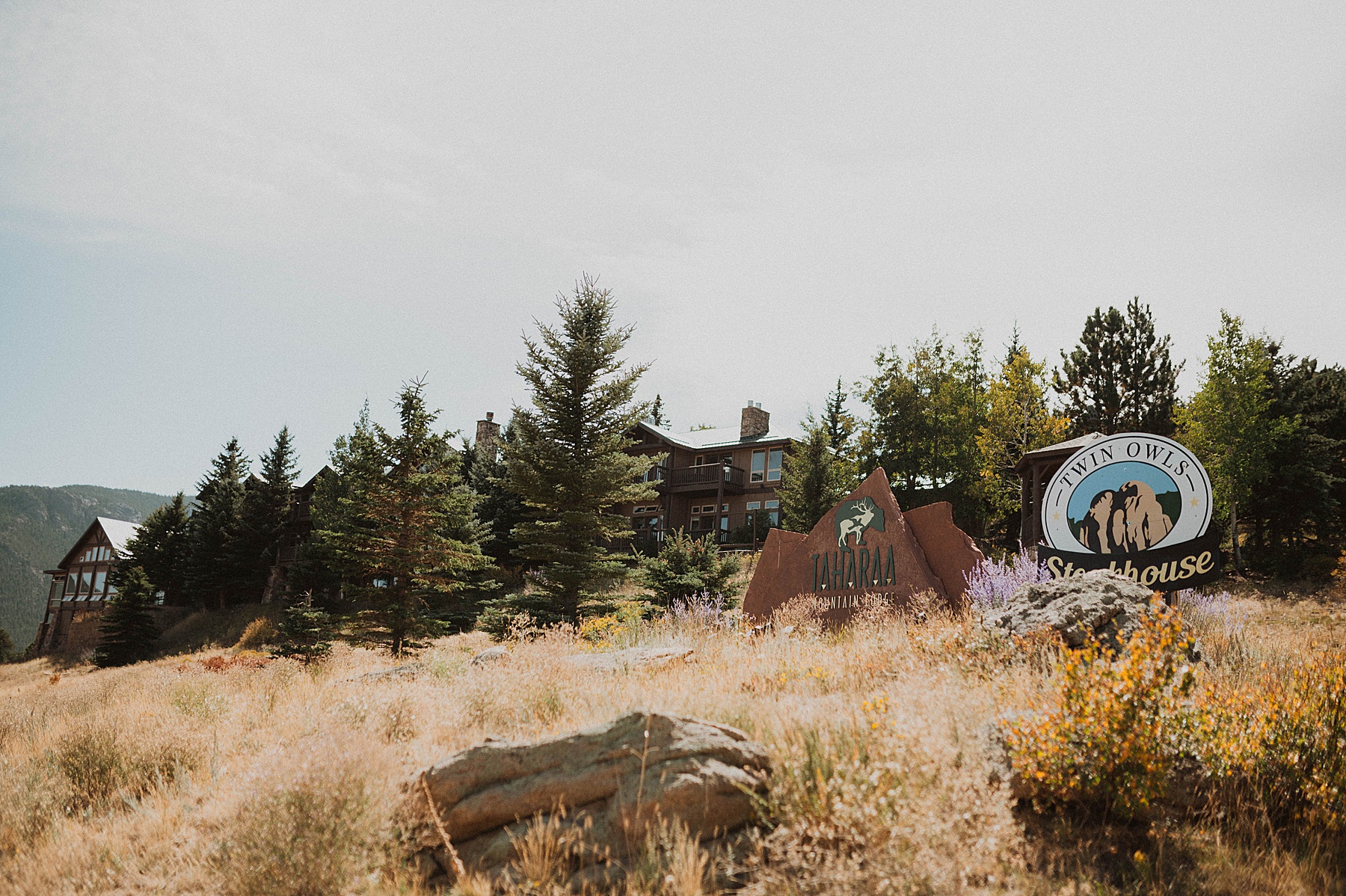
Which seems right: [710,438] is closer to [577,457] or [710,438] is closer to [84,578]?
[577,457]

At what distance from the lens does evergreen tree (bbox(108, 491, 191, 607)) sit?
45.0 metres

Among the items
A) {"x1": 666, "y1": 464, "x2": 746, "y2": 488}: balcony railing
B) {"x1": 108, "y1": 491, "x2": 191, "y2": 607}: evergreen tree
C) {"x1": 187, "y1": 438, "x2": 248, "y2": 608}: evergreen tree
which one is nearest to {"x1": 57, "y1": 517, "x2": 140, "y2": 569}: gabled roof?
{"x1": 108, "y1": 491, "x2": 191, "y2": 607}: evergreen tree

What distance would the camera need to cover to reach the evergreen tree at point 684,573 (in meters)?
21.1

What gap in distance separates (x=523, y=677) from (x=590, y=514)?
1272 cm

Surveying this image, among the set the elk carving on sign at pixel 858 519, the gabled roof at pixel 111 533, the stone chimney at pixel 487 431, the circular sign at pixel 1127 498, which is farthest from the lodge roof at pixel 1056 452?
the gabled roof at pixel 111 533

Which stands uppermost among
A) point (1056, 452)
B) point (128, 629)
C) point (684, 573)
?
point (1056, 452)

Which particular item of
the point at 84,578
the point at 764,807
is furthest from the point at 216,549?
the point at 764,807

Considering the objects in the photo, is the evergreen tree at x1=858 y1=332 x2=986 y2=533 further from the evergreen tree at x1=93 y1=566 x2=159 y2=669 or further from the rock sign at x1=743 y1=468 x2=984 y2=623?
the evergreen tree at x1=93 y1=566 x2=159 y2=669

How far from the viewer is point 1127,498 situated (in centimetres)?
1180

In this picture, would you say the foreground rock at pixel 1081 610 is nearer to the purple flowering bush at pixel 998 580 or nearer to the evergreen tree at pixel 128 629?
the purple flowering bush at pixel 998 580

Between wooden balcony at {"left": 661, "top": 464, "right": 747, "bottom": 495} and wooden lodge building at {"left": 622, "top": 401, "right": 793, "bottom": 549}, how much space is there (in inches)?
1.7

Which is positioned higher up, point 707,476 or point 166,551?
point 707,476

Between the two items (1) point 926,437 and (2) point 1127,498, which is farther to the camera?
(1) point 926,437

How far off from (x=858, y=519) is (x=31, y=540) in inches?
7889
